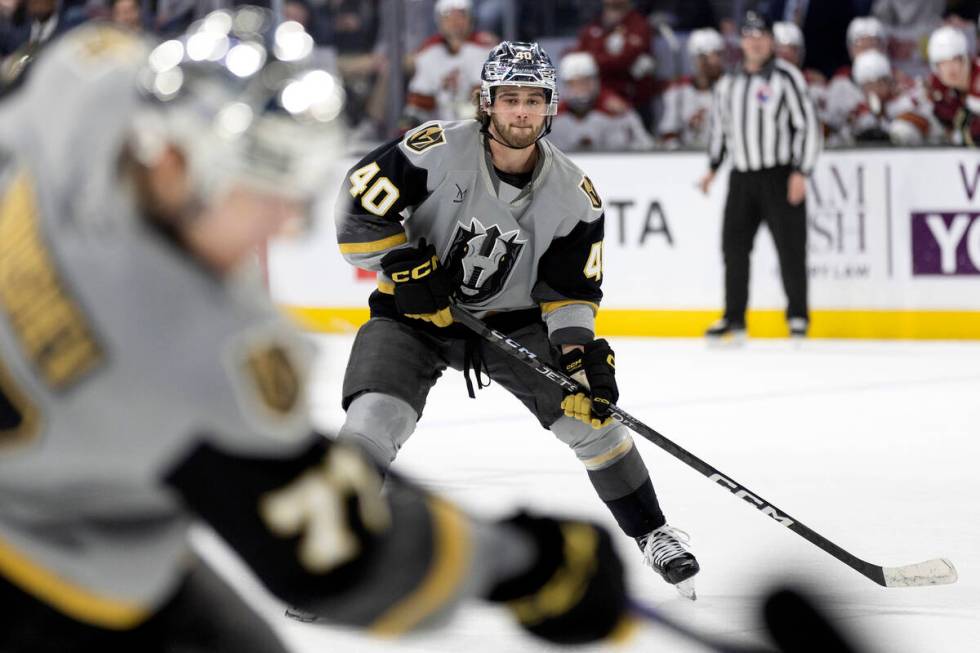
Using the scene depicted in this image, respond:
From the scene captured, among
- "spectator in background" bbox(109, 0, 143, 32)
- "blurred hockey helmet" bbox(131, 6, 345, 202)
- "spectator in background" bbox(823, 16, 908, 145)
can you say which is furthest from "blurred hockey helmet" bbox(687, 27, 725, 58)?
"blurred hockey helmet" bbox(131, 6, 345, 202)

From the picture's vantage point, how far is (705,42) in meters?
7.96

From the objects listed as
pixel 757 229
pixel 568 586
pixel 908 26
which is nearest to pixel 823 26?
pixel 908 26

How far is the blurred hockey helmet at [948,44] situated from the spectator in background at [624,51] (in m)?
1.37

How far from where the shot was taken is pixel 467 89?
832 cm

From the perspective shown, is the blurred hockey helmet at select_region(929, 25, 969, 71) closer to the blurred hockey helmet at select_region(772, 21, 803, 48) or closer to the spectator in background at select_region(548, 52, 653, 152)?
the blurred hockey helmet at select_region(772, 21, 803, 48)

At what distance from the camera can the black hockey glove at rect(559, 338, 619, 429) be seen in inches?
126

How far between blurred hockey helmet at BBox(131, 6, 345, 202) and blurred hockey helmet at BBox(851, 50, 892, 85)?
680 centimetres

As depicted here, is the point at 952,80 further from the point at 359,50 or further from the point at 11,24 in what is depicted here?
the point at 11,24

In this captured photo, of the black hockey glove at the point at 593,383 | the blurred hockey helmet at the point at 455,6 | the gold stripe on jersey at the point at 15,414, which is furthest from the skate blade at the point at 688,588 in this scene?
the blurred hockey helmet at the point at 455,6

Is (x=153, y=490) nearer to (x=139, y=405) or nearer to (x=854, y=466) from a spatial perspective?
(x=139, y=405)

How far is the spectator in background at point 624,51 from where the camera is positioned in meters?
8.12

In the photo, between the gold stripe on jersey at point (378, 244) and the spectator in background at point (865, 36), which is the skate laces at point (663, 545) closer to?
the gold stripe on jersey at point (378, 244)

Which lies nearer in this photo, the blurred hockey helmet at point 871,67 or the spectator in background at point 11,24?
the blurred hockey helmet at point 871,67

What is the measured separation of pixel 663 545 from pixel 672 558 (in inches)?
2.0
